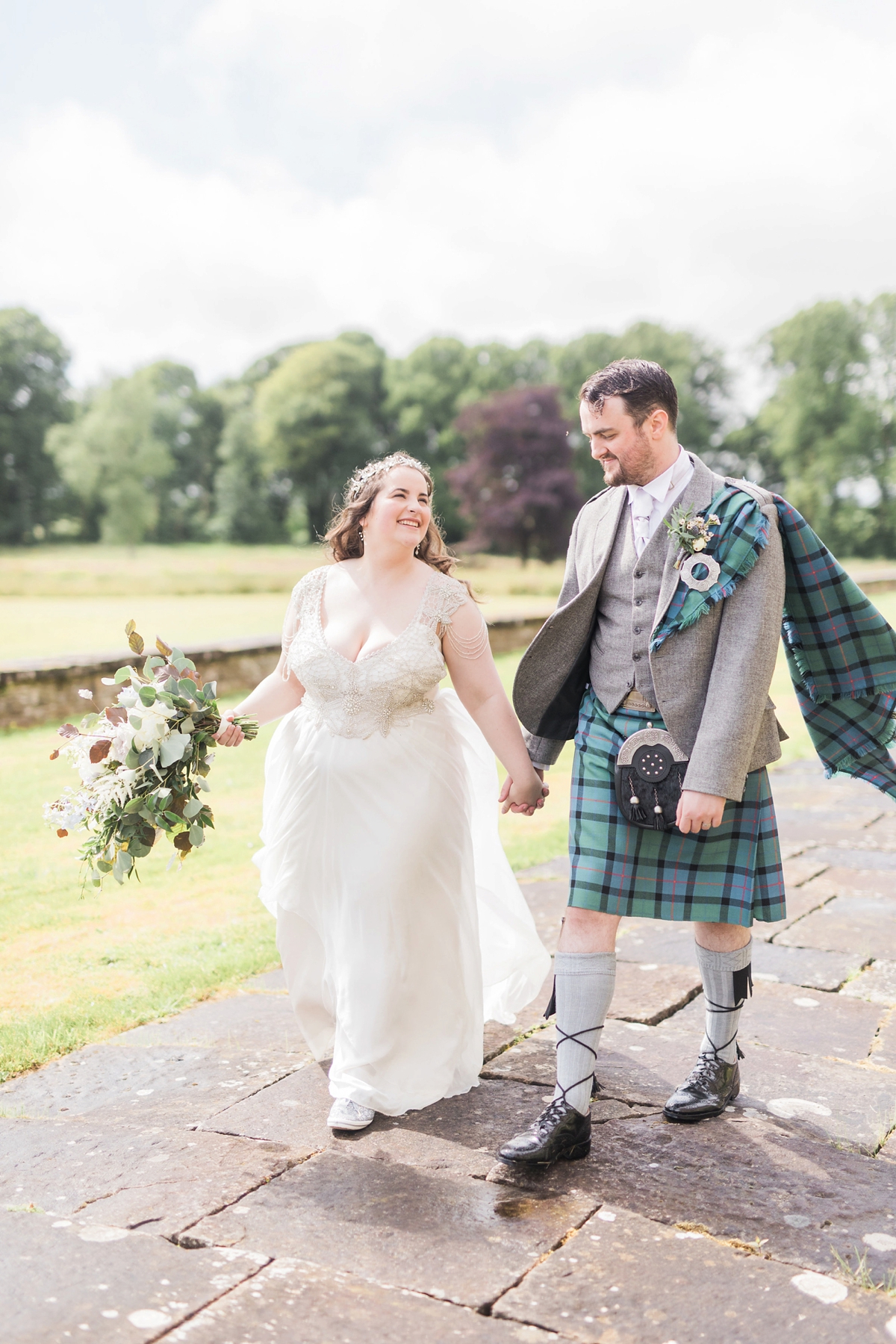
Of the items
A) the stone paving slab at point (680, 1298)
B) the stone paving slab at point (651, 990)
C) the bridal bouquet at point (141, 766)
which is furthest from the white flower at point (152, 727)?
the stone paving slab at point (651, 990)

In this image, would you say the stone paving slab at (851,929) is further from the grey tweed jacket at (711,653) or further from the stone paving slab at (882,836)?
the grey tweed jacket at (711,653)

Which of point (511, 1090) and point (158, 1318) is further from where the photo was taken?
point (511, 1090)

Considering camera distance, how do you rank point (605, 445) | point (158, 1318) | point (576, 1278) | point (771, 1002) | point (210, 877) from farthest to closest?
point (210, 877) < point (771, 1002) < point (605, 445) < point (576, 1278) < point (158, 1318)

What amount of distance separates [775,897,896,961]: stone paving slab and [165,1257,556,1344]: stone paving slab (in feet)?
9.55

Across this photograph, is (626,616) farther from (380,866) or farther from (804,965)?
(804,965)

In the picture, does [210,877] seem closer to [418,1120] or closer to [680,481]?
[418,1120]

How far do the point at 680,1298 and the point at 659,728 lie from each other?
1.32m

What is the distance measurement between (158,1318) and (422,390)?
59314 millimetres

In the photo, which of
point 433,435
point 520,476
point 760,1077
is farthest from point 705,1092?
point 433,435

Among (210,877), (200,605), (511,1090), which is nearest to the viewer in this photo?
(511,1090)

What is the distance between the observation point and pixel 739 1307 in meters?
2.14

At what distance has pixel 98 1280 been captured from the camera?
7.27ft

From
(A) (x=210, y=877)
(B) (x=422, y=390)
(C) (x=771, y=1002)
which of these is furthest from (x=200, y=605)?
(B) (x=422, y=390)

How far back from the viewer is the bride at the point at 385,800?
3225 mm
